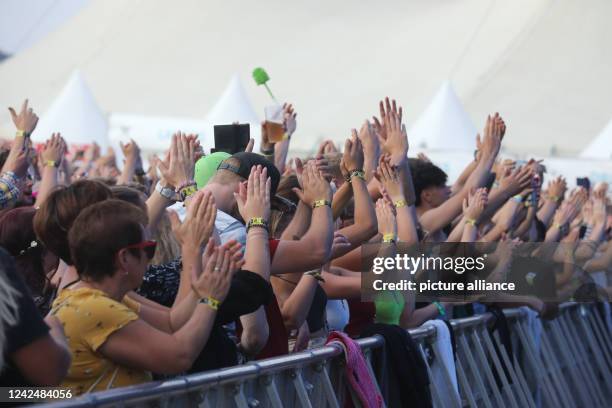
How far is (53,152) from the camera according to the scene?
632 centimetres

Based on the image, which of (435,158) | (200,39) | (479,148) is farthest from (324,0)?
(479,148)

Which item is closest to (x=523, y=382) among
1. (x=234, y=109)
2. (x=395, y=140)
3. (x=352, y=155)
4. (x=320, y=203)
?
(x=395, y=140)

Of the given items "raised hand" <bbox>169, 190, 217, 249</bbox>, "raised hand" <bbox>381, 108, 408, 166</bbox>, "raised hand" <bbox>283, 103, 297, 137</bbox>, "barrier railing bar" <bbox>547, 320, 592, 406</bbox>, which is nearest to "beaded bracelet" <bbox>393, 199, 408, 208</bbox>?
"raised hand" <bbox>381, 108, 408, 166</bbox>

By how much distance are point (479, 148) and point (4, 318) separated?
489cm

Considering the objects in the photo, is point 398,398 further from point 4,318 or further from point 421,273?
point 4,318

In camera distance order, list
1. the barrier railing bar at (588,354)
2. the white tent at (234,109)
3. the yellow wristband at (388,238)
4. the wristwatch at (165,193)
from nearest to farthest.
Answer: the wristwatch at (165,193)
the yellow wristband at (388,238)
the barrier railing bar at (588,354)
the white tent at (234,109)

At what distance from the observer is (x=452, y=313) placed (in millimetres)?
6867

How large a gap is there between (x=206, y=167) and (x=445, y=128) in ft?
45.3

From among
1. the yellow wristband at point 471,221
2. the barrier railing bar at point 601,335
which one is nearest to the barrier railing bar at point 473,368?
the yellow wristband at point 471,221

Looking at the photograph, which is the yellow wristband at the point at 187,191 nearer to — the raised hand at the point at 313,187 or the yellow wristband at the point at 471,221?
the raised hand at the point at 313,187

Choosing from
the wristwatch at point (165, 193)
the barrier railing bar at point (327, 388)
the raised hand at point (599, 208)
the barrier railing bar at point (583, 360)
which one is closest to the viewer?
the barrier railing bar at point (327, 388)

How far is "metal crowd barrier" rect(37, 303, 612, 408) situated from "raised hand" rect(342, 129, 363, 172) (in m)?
0.86

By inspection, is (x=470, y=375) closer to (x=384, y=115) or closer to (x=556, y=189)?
(x=384, y=115)

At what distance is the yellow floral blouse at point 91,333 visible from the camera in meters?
3.28
